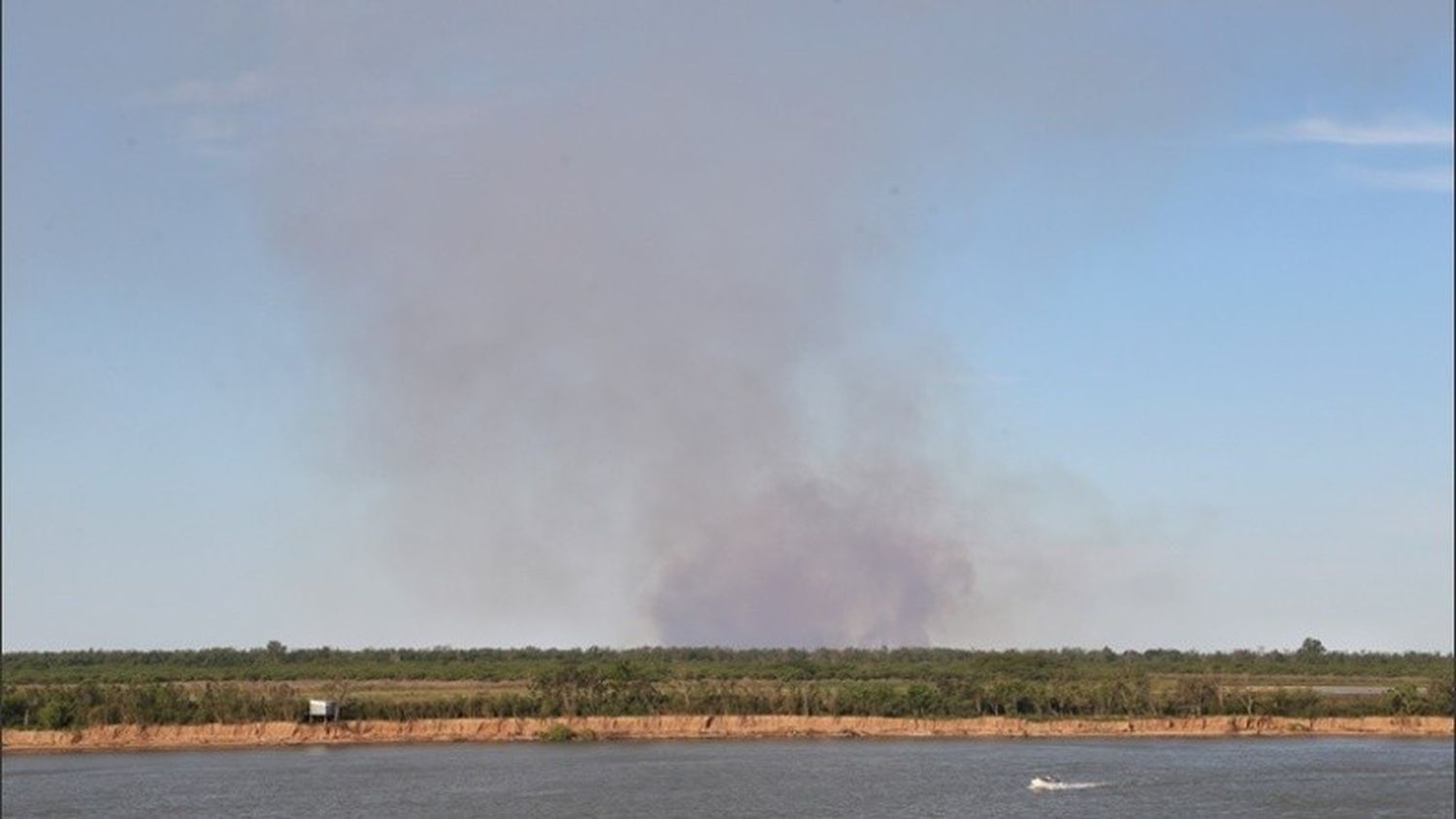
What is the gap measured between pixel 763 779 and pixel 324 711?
22.5 meters

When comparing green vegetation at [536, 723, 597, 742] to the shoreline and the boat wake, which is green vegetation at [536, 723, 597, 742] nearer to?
the shoreline

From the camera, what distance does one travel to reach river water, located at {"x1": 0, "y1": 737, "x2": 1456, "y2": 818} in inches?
1745

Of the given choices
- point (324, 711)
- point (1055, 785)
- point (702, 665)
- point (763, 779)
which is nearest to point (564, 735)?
point (324, 711)

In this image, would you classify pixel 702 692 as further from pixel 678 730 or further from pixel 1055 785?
pixel 1055 785

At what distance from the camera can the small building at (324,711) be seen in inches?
2596

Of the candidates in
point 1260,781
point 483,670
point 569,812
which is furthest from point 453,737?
point 483,670

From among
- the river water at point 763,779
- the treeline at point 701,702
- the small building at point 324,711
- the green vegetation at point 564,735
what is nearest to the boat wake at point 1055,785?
the river water at point 763,779

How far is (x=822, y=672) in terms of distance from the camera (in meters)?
100

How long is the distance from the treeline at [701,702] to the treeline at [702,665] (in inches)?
208

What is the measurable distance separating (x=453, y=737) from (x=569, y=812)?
2306 centimetres

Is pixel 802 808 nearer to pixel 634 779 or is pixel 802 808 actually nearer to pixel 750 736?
pixel 634 779

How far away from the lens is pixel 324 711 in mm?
66000

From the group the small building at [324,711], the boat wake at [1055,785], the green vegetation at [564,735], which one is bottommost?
the boat wake at [1055,785]

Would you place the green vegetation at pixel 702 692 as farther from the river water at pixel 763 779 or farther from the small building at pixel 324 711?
the river water at pixel 763 779
